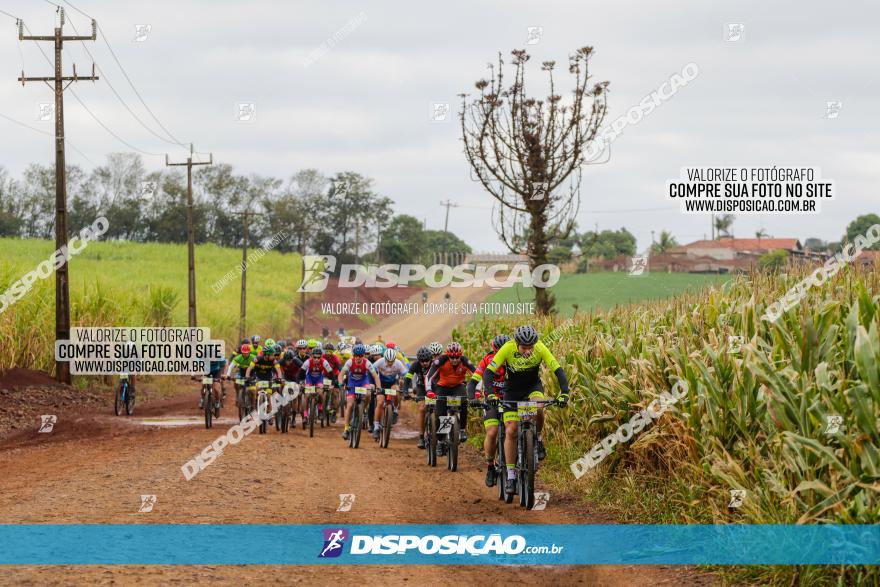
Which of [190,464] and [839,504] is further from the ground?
[839,504]

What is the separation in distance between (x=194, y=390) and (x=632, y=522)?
98.3 ft

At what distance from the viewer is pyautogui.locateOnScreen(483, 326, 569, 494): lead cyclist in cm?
1280

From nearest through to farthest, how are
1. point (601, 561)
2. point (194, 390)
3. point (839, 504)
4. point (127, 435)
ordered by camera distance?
1. point (839, 504)
2. point (601, 561)
3. point (127, 435)
4. point (194, 390)

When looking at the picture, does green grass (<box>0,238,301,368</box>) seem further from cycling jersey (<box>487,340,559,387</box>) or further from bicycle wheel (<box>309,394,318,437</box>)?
cycling jersey (<box>487,340,559,387</box>)

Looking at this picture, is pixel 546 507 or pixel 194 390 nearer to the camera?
pixel 546 507

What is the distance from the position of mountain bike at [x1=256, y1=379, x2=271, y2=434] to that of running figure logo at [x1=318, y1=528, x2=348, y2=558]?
11232mm

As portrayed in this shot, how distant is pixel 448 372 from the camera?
17.2 metres

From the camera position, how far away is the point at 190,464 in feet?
50.9

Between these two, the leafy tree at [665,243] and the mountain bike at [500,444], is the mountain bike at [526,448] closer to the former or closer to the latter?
the mountain bike at [500,444]

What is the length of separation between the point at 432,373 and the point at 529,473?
182 inches

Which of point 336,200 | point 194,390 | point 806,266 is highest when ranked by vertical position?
point 336,200

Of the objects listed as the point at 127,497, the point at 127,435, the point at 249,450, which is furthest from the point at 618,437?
the point at 127,435

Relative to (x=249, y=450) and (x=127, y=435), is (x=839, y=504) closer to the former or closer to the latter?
(x=249, y=450)

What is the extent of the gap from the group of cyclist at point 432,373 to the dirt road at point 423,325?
3694 cm
